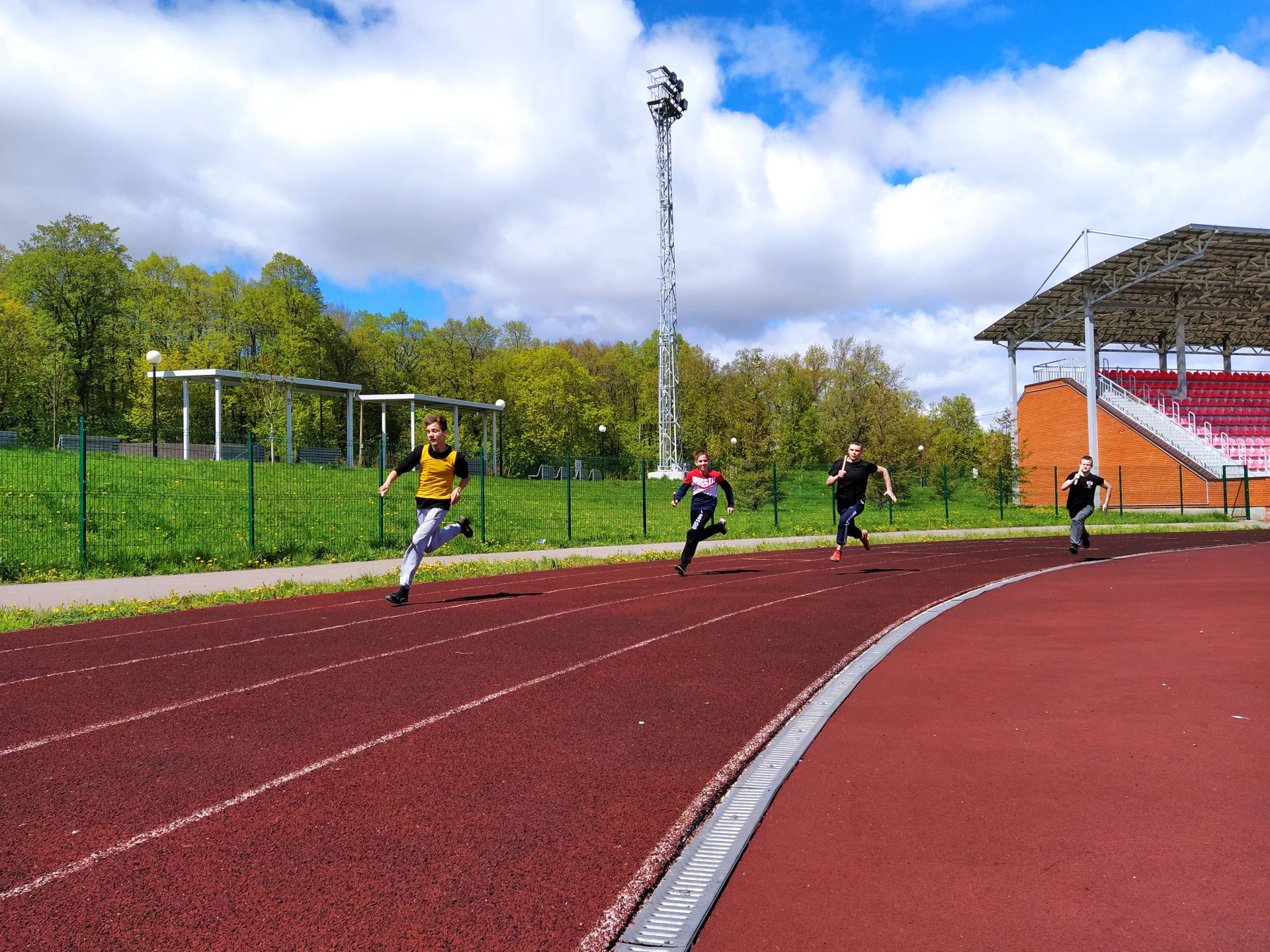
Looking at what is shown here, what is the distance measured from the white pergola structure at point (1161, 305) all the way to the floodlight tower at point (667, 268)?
62.2 feet

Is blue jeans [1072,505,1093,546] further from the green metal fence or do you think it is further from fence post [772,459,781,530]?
fence post [772,459,781,530]

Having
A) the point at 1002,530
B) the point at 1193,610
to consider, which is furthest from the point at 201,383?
the point at 1193,610

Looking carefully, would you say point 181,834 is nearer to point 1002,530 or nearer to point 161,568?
point 161,568

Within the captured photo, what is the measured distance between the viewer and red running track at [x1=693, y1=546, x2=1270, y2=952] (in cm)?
255

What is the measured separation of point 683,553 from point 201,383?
142ft

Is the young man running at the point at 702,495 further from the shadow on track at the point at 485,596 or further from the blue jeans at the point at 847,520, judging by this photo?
the shadow on track at the point at 485,596

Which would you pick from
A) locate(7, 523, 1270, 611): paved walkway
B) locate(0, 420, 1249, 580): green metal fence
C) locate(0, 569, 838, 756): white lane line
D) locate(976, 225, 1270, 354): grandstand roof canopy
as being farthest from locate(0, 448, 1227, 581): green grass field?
locate(976, 225, 1270, 354): grandstand roof canopy

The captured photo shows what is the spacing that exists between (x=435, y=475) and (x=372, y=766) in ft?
18.1

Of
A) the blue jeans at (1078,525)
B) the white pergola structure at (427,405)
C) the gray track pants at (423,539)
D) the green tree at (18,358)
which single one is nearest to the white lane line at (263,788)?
the gray track pants at (423,539)

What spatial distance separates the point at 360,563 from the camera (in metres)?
14.2

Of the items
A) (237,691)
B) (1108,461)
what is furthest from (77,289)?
(1108,461)

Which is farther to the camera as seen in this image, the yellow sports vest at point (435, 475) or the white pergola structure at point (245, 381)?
the white pergola structure at point (245, 381)

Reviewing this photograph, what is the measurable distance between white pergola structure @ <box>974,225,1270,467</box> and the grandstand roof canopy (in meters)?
0.04

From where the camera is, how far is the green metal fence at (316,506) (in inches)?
542
